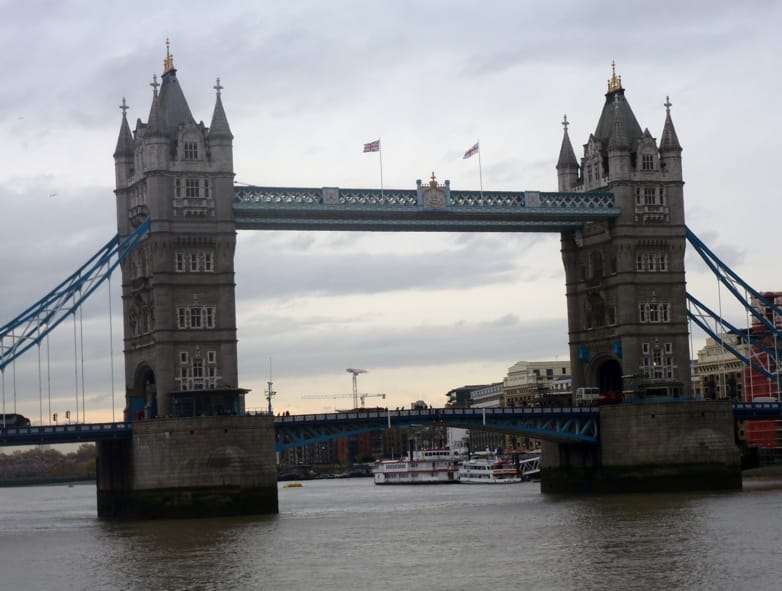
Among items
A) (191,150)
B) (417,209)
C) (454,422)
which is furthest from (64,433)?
(417,209)

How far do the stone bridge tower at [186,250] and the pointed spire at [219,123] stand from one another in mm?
65

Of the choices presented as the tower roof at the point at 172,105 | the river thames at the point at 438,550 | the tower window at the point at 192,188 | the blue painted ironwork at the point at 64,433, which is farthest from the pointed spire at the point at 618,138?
the blue painted ironwork at the point at 64,433

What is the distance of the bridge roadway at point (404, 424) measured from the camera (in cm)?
9969

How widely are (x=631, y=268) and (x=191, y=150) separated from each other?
3358cm

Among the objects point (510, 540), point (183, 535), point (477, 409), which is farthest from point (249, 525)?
point (477, 409)

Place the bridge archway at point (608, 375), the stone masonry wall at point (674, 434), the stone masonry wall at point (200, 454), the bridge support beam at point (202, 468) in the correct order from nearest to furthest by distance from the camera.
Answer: the bridge support beam at point (202, 468) < the stone masonry wall at point (200, 454) < the stone masonry wall at point (674, 434) < the bridge archway at point (608, 375)

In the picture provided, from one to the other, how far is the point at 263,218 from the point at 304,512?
20.4 meters

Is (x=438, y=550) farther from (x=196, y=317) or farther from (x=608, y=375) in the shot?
(x=608, y=375)

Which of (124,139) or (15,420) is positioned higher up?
(124,139)

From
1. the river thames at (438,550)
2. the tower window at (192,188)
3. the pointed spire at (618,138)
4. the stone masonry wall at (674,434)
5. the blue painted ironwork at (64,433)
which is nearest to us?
the river thames at (438,550)

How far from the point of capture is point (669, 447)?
113 meters

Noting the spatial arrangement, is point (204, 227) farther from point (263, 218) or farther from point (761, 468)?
point (761, 468)

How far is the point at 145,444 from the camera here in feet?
327

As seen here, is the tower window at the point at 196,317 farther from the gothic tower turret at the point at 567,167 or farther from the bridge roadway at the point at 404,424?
the gothic tower turret at the point at 567,167
